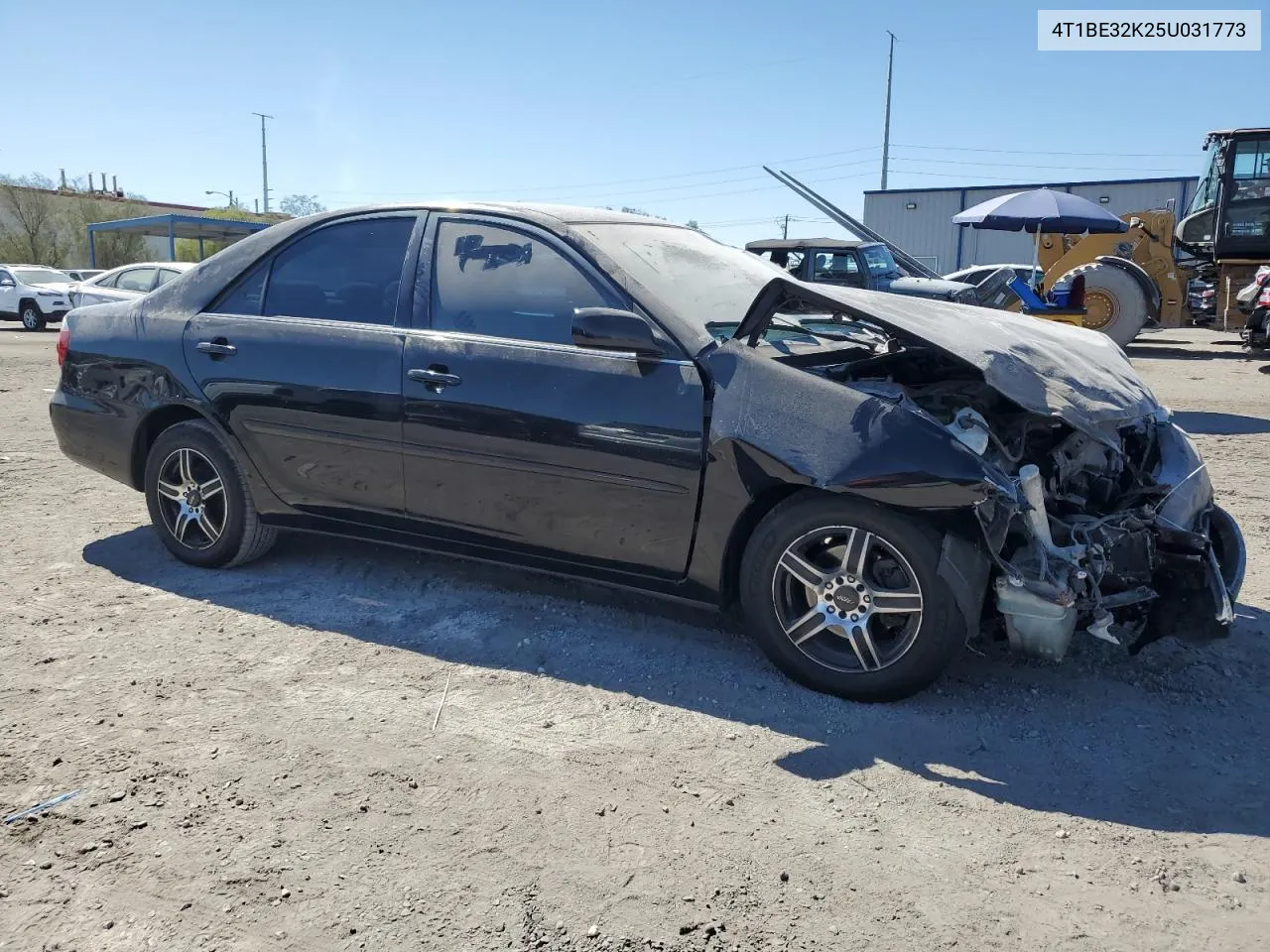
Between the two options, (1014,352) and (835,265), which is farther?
(835,265)

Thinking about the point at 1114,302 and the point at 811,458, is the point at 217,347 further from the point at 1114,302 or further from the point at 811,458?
the point at 1114,302

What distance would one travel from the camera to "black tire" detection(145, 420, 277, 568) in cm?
441

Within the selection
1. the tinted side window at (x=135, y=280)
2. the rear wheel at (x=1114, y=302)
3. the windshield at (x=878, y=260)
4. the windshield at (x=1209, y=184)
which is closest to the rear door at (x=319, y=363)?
the windshield at (x=878, y=260)

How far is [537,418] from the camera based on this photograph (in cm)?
361

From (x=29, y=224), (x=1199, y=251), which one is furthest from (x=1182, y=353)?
(x=29, y=224)

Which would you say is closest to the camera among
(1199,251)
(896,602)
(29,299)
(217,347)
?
(896,602)

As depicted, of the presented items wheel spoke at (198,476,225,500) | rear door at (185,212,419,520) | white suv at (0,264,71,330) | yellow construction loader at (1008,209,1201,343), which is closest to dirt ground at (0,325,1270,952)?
wheel spoke at (198,476,225,500)

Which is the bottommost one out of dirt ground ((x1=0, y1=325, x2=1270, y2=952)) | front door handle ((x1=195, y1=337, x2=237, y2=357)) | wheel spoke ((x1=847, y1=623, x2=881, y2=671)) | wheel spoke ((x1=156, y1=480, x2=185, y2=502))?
dirt ground ((x1=0, y1=325, x2=1270, y2=952))

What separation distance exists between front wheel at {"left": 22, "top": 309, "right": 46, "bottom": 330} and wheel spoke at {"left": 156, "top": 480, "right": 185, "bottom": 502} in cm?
2135

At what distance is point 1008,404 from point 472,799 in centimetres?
226

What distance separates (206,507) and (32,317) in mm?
21766

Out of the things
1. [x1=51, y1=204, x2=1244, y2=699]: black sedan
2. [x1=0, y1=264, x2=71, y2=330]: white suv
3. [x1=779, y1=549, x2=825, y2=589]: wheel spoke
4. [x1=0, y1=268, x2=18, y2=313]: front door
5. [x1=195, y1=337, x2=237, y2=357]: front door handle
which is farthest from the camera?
[x1=0, y1=268, x2=18, y2=313]: front door

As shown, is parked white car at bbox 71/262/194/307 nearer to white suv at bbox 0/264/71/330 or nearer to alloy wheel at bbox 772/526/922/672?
white suv at bbox 0/264/71/330

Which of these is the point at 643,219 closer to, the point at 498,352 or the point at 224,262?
the point at 498,352
